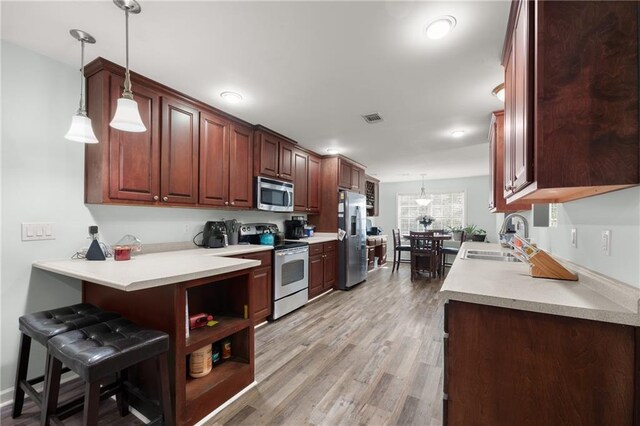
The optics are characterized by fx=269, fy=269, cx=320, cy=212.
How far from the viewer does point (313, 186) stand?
445 centimetres

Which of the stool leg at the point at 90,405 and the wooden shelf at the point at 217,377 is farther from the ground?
the stool leg at the point at 90,405

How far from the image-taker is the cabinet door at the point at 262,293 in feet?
9.45

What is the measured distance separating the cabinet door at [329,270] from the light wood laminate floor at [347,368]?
1.72ft

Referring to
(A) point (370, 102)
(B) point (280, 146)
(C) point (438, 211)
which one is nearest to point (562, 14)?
(A) point (370, 102)

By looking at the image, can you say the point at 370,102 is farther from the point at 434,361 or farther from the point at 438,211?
the point at 438,211

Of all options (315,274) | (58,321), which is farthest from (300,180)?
(58,321)

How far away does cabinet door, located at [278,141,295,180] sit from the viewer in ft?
11.9

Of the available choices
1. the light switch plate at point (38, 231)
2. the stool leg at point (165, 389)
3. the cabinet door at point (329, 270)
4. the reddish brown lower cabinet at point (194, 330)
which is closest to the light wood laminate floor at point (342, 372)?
the reddish brown lower cabinet at point (194, 330)

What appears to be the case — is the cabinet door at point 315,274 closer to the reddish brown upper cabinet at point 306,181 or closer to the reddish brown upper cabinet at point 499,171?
the reddish brown upper cabinet at point 306,181

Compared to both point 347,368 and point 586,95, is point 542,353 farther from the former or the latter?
point 347,368

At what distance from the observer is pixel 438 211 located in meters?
7.24

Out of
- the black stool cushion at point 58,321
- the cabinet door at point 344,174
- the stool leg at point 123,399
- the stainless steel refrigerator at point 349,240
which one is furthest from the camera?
the cabinet door at point 344,174

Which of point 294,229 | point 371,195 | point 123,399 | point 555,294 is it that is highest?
point 371,195

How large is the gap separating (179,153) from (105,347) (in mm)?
1728
